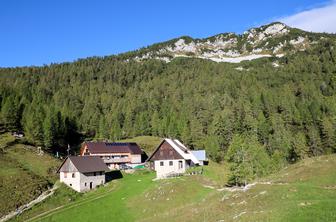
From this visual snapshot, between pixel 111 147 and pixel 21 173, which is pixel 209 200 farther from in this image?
pixel 111 147

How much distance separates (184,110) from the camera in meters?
172

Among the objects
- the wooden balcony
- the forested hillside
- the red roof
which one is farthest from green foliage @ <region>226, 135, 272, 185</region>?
the red roof

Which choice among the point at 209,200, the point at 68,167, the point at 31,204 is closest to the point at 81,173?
the point at 68,167

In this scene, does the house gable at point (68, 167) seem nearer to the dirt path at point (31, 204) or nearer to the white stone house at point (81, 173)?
the white stone house at point (81, 173)

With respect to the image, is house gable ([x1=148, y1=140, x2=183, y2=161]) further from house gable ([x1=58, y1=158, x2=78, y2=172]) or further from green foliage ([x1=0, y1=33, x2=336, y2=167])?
green foliage ([x1=0, y1=33, x2=336, y2=167])

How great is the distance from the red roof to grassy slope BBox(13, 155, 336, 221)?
2440cm

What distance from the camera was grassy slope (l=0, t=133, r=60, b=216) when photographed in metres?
72.2

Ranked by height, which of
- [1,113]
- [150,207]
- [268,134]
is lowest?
[150,207]

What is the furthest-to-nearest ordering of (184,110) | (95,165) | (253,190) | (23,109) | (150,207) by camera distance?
(184,110), (23,109), (95,165), (150,207), (253,190)

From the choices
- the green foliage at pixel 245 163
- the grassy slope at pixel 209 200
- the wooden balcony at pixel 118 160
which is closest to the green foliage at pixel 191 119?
the green foliage at pixel 245 163

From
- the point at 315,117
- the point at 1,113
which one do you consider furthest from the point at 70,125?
the point at 315,117

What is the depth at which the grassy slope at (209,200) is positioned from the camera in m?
31.1

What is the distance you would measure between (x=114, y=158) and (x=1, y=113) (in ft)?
142

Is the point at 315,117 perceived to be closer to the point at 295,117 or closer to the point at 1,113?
the point at 295,117
